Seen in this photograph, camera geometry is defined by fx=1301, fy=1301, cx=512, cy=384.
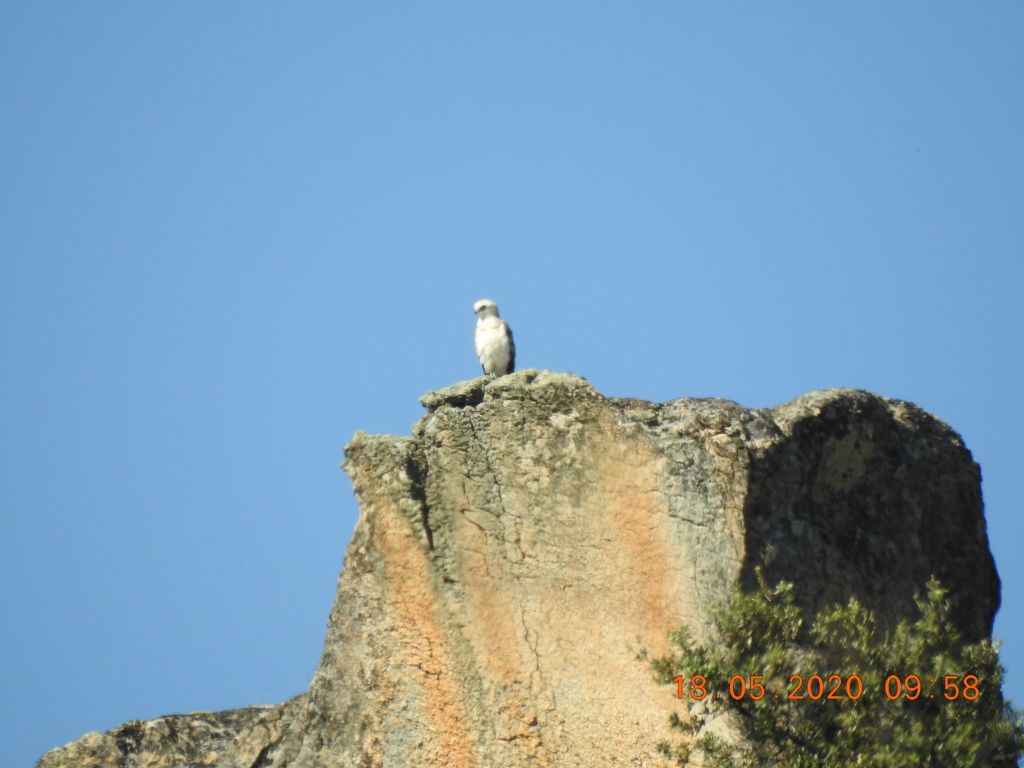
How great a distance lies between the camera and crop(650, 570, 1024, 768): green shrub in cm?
987

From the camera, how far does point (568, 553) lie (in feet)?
38.4

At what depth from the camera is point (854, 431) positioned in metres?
12.3

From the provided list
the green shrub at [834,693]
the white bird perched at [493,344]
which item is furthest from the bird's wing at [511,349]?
the green shrub at [834,693]

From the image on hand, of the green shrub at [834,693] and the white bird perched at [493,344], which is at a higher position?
the white bird perched at [493,344]

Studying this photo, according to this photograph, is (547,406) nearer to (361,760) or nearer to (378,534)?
(378,534)

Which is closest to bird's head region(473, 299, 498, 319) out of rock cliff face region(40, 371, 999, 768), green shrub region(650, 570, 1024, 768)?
rock cliff face region(40, 371, 999, 768)

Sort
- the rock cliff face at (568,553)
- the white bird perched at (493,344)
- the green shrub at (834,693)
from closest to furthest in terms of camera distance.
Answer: the green shrub at (834,693)
the rock cliff face at (568,553)
the white bird perched at (493,344)

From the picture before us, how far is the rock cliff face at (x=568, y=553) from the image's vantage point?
11281 mm

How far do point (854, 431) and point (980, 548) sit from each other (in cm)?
241

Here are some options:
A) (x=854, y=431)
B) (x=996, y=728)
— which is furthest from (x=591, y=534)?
(x=996, y=728)

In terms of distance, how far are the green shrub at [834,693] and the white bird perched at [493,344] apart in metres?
10.1
